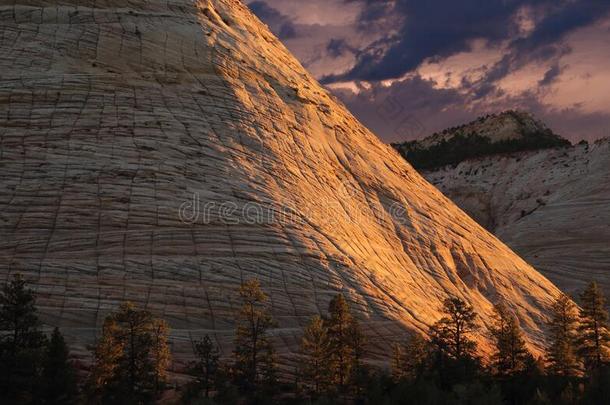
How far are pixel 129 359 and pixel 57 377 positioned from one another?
284 centimetres

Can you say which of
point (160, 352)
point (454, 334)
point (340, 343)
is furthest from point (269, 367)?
point (454, 334)

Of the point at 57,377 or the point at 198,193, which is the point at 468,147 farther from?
the point at 57,377

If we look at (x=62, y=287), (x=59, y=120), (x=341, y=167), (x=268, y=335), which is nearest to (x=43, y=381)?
(x=62, y=287)

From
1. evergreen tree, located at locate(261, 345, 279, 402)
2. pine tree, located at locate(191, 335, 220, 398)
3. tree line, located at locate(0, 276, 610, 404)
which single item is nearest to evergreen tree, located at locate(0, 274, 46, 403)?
tree line, located at locate(0, 276, 610, 404)

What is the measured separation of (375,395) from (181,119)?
62.1 ft

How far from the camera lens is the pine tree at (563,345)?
3603 centimetres

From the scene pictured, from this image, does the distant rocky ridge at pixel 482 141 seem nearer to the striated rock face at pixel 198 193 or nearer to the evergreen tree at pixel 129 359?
the striated rock face at pixel 198 193

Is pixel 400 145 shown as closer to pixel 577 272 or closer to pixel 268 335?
pixel 577 272

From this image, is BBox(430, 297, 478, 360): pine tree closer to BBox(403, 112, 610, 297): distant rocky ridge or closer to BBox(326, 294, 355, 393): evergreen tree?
BBox(326, 294, 355, 393): evergreen tree

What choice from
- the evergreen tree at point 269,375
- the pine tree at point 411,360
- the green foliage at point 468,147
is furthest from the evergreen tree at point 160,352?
the green foliage at point 468,147

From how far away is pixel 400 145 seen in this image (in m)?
137

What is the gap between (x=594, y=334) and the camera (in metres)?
40.0

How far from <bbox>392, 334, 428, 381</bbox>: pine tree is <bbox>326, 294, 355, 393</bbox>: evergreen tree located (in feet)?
5.69

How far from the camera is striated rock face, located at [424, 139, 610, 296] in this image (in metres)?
71.9
